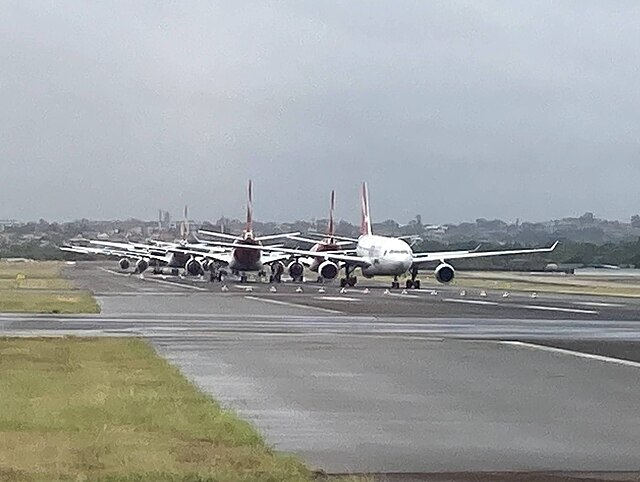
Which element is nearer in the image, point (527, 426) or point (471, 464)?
point (471, 464)

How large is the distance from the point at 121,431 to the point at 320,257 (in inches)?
3168

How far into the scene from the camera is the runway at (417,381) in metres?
13.9

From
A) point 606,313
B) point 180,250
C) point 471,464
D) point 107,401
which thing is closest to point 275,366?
point 107,401

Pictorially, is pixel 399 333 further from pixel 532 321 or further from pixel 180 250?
pixel 180 250

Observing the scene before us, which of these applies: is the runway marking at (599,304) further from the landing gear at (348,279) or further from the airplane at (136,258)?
the airplane at (136,258)

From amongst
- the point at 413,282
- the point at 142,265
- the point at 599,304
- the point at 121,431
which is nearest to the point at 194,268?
the point at 142,265

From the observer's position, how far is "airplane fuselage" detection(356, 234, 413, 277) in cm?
8588

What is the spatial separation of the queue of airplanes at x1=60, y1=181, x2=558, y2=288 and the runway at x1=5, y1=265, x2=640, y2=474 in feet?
134

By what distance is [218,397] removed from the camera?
18.7m

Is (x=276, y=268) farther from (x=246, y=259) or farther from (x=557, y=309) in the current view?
(x=557, y=309)

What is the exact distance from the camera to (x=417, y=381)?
21562 mm

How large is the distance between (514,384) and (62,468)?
10480 mm

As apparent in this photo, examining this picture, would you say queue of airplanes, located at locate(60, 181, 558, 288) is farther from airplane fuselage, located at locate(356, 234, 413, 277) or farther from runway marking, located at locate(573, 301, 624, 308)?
runway marking, located at locate(573, 301, 624, 308)

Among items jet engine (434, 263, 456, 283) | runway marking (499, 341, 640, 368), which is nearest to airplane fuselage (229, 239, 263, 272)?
jet engine (434, 263, 456, 283)
